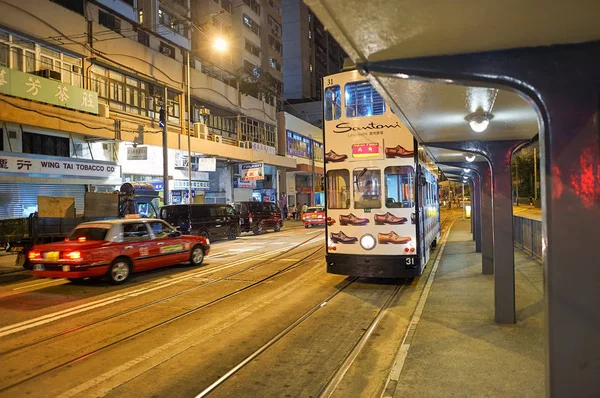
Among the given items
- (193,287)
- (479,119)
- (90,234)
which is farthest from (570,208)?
(90,234)

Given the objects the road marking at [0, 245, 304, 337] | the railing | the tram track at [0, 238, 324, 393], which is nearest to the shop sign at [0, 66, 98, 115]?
the road marking at [0, 245, 304, 337]

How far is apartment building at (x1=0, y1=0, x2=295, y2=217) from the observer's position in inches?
746

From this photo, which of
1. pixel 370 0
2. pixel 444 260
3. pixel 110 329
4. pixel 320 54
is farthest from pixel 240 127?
pixel 320 54

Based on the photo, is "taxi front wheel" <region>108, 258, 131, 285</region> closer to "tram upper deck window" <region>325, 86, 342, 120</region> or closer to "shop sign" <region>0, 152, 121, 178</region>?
"tram upper deck window" <region>325, 86, 342, 120</region>

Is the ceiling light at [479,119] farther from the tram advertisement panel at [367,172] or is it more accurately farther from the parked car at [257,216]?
the parked car at [257,216]

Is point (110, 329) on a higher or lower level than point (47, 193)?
lower

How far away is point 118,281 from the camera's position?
10656 millimetres

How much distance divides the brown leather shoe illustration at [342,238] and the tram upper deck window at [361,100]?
8.56ft

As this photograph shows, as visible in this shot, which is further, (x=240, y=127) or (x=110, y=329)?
(x=240, y=127)

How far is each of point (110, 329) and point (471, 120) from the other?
19.9ft

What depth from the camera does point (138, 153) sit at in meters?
24.1

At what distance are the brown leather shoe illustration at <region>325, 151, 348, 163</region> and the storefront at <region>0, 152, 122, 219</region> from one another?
14021 mm

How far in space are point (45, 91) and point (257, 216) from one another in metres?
13.2

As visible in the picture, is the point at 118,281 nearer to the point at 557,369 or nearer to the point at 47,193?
the point at 557,369
